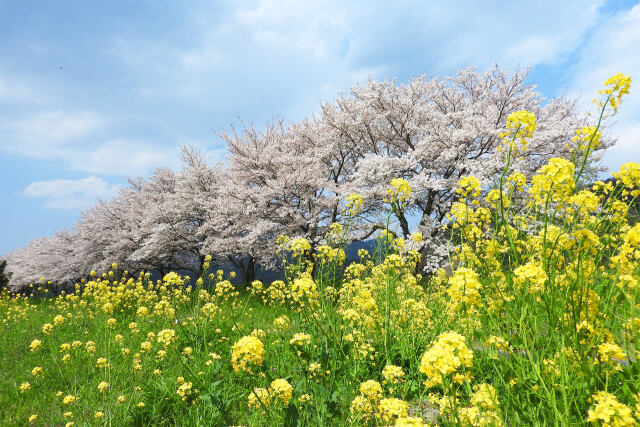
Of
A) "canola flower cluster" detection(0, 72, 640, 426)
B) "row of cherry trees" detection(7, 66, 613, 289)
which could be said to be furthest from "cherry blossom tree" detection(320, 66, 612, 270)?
"canola flower cluster" detection(0, 72, 640, 426)

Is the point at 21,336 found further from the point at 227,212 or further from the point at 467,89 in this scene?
the point at 467,89

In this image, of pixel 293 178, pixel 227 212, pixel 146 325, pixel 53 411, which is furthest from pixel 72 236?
pixel 53 411

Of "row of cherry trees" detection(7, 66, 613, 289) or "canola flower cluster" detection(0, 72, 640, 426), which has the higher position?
"row of cherry trees" detection(7, 66, 613, 289)

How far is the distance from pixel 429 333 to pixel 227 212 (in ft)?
47.5

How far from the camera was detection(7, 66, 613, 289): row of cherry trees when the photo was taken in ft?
45.9

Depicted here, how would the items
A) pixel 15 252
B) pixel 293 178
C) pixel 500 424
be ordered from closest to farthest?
pixel 500 424
pixel 293 178
pixel 15 252

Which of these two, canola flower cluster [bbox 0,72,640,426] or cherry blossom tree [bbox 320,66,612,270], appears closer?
canola flower cluster [bbox 0,72,640,426]

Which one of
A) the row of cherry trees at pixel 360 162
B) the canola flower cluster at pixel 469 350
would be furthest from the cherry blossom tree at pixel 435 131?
the canola flower cluster at pixel 469 350

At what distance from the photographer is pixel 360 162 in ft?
47.5

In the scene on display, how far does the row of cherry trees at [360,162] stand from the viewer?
1400 centimetres

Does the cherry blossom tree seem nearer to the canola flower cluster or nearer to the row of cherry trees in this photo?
the row of cherry trees

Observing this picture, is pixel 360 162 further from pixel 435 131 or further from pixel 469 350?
pixel 469 350

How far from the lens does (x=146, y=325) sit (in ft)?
25.5

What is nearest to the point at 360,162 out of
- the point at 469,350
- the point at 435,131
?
the point at 435,131
